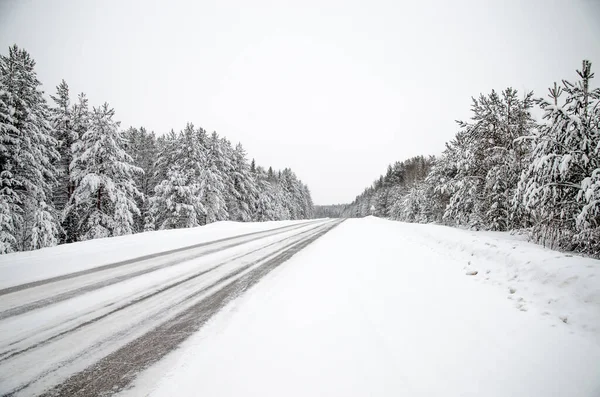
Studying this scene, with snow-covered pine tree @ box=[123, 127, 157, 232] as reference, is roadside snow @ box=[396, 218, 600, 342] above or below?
below

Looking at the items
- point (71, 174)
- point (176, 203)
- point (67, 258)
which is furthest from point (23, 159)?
point (67, 258)

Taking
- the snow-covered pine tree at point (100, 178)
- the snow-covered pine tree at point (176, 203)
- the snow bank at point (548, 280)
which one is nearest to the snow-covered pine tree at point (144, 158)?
the snow-covered pine tree at point (176, 203)

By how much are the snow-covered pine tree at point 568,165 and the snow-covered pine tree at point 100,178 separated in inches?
867

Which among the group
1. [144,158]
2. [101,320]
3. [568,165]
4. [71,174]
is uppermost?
[144,158]

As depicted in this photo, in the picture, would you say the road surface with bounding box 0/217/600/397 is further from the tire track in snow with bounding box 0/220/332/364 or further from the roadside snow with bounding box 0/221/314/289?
the roadside snow with bounding box 0/221/314/289

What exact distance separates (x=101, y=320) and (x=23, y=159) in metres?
17.9

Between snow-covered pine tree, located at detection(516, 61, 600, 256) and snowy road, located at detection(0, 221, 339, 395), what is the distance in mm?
8342

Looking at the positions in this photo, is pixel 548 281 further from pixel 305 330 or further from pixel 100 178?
pixel 100 178

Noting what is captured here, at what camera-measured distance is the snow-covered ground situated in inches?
79.7

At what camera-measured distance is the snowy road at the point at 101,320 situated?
2.01m

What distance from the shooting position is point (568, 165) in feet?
21.8

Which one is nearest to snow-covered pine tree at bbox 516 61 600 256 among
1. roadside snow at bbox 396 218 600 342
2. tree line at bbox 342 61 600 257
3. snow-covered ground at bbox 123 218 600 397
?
tree line at bbox 342 61 600 257

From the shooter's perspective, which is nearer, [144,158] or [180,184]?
[180,184]

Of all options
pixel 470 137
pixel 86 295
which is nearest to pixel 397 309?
pixel 86 295
